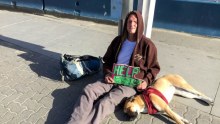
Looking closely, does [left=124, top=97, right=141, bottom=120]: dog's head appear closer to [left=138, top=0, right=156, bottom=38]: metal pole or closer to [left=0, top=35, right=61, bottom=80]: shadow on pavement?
[left=138, top=0, right=156, bottom=38]: metal pole

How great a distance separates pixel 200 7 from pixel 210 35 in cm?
75

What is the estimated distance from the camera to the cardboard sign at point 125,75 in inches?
137

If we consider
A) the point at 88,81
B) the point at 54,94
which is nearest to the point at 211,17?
the point at 88,81

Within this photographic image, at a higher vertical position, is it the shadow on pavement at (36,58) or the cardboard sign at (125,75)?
the cardboard sign at (125,75)

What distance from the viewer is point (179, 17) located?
6656 mm

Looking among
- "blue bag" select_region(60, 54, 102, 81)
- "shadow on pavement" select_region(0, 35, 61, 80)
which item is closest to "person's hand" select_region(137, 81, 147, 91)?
"blue bag" select_region(60, 54, 102, 81)

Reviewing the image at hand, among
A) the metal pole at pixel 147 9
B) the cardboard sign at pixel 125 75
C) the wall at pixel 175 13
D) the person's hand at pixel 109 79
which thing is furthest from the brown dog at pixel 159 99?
the wall at pixel 175 13

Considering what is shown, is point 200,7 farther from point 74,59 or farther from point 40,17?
point 40,17

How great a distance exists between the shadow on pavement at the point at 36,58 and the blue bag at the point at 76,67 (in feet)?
0.95

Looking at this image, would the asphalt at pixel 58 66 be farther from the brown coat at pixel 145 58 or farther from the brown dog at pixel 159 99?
the brown coat at pixel 145 58

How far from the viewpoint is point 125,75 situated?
3.53 m

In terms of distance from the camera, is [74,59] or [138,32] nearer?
[138,32]

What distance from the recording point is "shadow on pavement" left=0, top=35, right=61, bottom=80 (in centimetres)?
459

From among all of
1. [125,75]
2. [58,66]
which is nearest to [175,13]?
[58,66]
